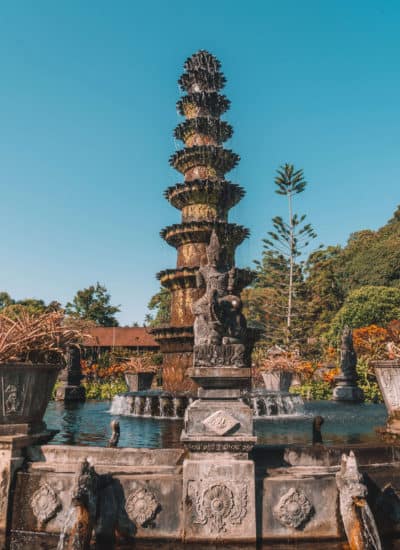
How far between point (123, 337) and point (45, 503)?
43680 millimetres

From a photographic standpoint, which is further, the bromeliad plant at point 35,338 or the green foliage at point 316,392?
the green foliage at point 316,392

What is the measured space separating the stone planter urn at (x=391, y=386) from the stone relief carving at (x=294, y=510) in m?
2.66

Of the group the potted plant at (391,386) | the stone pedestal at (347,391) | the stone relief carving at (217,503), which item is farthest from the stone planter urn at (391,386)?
the stone pedestal at (347,391)

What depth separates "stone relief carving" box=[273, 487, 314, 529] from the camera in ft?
15.4

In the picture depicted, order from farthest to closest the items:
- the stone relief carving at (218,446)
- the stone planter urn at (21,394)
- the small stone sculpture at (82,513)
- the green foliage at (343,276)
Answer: the green foliage at (343,276) < the stone planter urn at (21,394) < the stone relief carving at (218,446) < the small stone sculpture at (82,513)

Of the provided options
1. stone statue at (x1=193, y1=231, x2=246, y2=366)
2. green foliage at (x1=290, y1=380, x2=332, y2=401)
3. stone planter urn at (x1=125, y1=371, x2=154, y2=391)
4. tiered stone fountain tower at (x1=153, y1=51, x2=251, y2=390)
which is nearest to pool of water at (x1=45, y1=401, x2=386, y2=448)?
stone statue at (x1=193, y1=231, x2=246, y2=366)

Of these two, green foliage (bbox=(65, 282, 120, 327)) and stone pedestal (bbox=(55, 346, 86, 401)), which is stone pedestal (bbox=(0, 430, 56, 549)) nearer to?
stone pedestal (bbox=(55, 346, 86, 401))

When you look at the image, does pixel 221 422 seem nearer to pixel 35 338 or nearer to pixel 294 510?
pixel 294 510

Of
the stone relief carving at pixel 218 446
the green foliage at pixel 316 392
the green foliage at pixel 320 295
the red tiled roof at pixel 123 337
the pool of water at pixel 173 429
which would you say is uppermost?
the green foliage at pixel 320 295

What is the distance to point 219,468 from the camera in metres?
4.75

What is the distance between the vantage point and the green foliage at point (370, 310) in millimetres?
34812

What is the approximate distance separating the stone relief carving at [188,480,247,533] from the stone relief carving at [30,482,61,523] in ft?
5.05

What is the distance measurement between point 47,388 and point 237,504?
2738mm

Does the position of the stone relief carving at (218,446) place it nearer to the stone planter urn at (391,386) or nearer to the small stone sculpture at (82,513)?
the small stone sculpture at (82,513)
